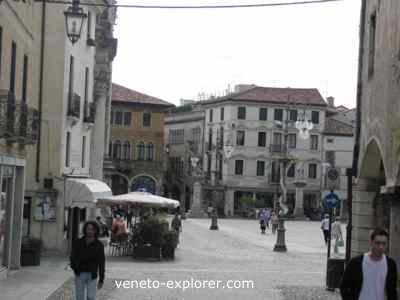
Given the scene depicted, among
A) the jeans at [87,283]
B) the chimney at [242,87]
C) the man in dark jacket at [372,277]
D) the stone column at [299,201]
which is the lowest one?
the stone column at [299,201]

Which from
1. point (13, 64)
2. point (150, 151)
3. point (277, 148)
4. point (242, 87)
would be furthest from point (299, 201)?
point (13, 64)

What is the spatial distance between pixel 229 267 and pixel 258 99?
7404 cm

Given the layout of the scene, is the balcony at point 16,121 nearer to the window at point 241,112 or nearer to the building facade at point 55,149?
the building facade at point 55,149

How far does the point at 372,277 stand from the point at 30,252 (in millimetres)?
16974

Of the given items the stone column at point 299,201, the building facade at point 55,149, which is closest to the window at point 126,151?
the stone column at point 299,201

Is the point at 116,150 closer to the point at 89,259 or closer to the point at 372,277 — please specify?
the point at 89,259

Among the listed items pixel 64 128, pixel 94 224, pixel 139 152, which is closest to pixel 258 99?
pixel 139 152

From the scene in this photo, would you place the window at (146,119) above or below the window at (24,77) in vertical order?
above

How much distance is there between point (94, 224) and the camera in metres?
13.1

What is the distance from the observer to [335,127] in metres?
100

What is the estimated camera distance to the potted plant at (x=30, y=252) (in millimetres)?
24281

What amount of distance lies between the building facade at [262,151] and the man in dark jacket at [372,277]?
3493 inches

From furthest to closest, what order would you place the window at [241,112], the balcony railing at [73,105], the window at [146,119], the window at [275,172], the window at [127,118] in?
the window at [241,112] → the window at [275,172] → the window at [127,118] → the window at [146,119] → the balcony railing at [73,105]

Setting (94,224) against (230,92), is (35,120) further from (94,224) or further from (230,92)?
(230,92)
